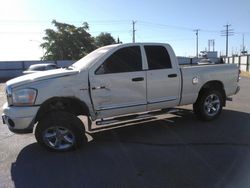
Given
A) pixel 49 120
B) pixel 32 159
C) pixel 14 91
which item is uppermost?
pixel 14 91

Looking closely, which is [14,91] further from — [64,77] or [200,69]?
[200,69]

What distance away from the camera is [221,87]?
7.62 meters

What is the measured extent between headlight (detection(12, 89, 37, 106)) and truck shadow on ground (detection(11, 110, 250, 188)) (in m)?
0.98

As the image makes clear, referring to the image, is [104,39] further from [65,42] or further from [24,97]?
[24,97]

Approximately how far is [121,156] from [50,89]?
1779 millimetres

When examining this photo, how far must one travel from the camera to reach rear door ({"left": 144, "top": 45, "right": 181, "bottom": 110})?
631cm

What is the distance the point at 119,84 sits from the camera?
19.4 ft

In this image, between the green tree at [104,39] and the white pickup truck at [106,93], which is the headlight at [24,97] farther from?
the green tree at [104,39]

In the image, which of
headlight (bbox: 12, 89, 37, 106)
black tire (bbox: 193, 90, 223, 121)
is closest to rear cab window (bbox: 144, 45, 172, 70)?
black tire (bbox: 193, 90, 223, 121)

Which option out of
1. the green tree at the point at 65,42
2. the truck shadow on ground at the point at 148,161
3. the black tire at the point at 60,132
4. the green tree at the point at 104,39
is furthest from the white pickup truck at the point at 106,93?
the green tree at the point at 104,39

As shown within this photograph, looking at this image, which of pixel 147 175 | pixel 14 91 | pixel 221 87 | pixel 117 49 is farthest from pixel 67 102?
pixel 221 87

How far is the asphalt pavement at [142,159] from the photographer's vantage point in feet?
13.4

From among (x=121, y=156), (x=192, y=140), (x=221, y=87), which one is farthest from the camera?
(x=221, y=87)

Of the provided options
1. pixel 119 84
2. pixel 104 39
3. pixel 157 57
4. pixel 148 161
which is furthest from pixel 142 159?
pixel 104 39
